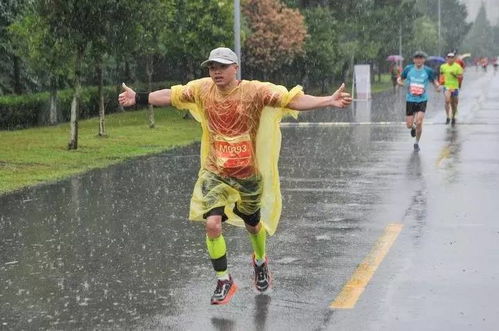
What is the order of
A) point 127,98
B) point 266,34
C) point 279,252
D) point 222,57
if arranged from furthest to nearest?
point 266,34 < point 279,252 < point 127,98 < point 222,57

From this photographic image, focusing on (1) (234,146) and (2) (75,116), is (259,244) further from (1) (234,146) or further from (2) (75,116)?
(2) (75,116)

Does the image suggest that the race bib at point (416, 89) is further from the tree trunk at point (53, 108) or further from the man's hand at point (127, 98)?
the tree trunk at point (53, 108)

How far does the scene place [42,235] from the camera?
29.9 feet

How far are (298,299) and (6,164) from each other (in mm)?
10402

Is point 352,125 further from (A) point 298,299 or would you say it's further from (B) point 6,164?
(A) point 298,299

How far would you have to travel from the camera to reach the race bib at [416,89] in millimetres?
17078

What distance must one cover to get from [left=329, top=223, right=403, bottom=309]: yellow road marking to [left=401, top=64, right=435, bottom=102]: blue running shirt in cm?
829

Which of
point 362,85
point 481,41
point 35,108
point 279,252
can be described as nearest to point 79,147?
point 35,108

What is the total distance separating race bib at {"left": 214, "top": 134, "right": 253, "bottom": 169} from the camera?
21.3ft

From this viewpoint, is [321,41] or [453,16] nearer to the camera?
[321,41]

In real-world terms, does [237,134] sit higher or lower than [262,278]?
higher

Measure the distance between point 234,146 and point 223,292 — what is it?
1050 mm

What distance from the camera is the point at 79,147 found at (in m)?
18.8

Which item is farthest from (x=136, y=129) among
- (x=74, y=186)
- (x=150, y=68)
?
(x=74, y=186)
